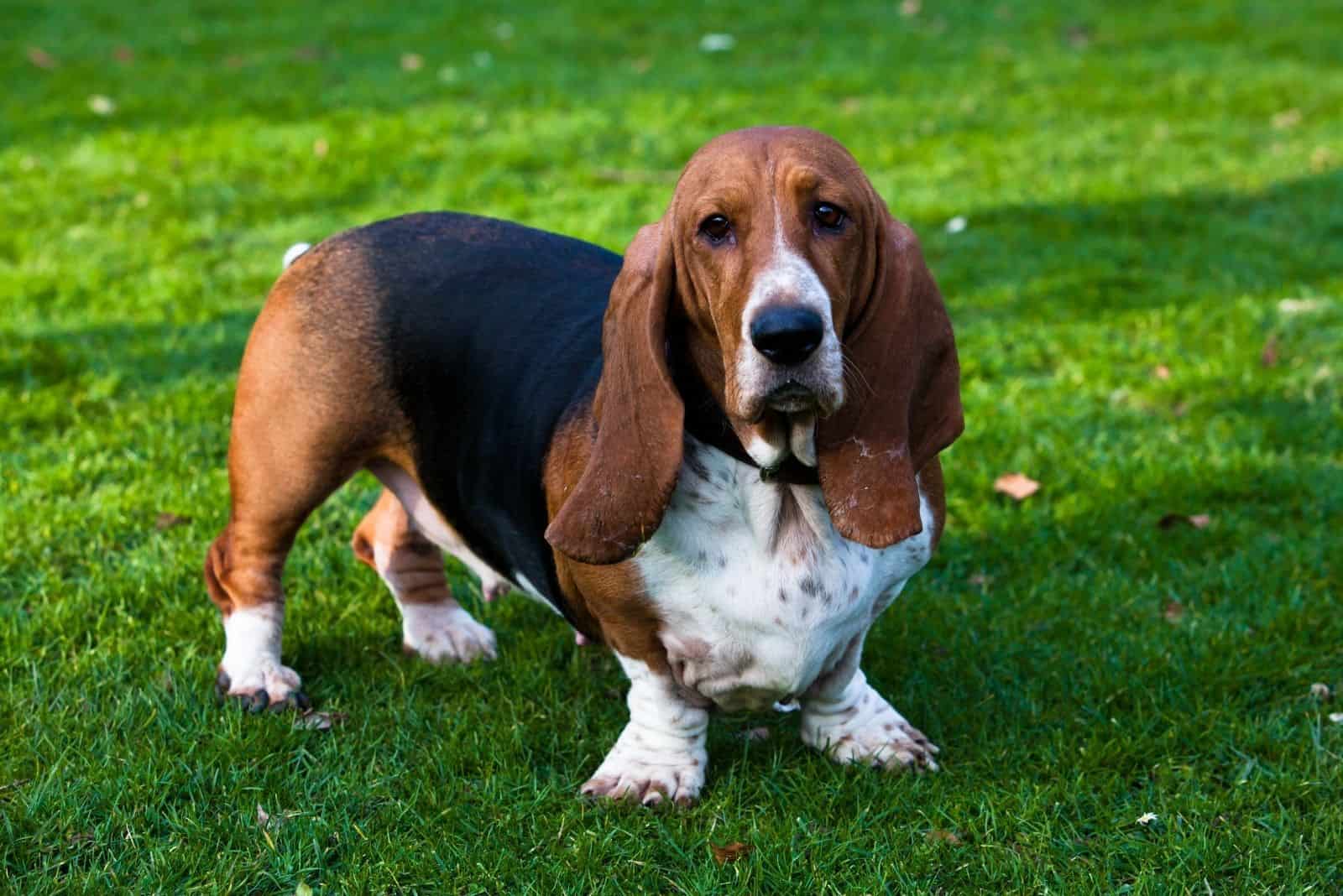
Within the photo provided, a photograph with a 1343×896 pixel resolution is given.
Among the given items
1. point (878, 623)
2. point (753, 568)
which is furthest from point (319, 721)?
point (878, 623)

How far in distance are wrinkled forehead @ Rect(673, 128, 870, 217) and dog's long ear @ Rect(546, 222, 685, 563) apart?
5.4 inches

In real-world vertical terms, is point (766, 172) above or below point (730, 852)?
above

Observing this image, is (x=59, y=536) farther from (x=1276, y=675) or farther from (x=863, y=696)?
(x=1276, y=675)

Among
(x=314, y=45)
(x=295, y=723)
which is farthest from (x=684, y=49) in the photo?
(x=295, y=723)

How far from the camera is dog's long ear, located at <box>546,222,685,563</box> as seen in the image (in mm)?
3199

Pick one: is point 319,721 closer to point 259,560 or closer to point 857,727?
point 259,560

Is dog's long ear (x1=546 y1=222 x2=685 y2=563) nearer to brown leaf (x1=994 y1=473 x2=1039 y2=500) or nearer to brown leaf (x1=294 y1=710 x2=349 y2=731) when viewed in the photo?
brown leaf (x1=294 y1=710 x2=349 y2=731)

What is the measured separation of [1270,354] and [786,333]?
448 centimetres

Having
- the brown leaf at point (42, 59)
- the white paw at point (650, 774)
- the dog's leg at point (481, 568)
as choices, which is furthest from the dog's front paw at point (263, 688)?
the brown leaf at point (42, 59)

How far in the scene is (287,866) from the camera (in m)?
3.41

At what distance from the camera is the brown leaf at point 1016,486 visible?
18.0 feet

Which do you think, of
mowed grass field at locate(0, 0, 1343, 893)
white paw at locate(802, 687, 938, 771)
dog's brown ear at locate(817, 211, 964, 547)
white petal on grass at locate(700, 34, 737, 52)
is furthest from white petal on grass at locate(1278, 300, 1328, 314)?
white petal on grass at locate(700, 34, 737, 52)

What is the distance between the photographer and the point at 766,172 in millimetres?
3109

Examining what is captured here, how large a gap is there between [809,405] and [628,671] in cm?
100
